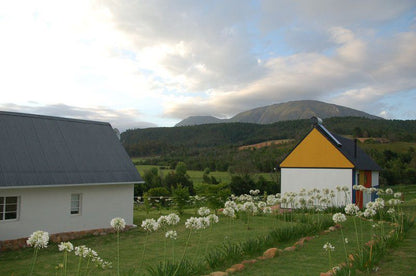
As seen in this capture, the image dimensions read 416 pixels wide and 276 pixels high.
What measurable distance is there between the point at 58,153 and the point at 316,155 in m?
15.4

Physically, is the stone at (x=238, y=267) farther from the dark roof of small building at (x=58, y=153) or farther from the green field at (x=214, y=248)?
the dark roof of small building at (x=58, y=153)

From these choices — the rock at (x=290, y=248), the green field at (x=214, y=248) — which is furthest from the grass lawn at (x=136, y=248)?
the rock at (x=290, y=248)

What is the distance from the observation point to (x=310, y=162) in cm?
2248

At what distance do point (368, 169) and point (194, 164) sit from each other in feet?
115

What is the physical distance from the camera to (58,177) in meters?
14.2

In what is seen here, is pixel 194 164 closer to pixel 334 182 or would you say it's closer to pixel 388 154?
pixel 388 154

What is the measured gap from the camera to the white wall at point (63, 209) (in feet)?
42.8

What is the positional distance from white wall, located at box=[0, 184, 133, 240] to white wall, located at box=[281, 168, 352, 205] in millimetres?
10917

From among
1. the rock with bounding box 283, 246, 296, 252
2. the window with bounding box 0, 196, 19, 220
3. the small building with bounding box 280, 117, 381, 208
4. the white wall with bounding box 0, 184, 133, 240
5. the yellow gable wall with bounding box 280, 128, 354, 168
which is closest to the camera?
the rock with bounding box 283, 246, 296, 252

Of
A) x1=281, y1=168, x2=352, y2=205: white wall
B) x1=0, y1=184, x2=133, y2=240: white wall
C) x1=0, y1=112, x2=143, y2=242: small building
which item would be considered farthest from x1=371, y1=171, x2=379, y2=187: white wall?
x1=0, y1=184, x2=133, y2=240: white wall

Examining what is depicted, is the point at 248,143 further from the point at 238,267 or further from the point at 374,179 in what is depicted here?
the point at 238,267

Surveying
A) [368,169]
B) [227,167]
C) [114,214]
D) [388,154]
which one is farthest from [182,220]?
[388,154]

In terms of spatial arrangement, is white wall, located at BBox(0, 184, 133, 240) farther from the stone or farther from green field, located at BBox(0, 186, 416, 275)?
the stone

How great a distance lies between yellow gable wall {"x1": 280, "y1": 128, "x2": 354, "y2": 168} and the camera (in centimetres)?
2155
